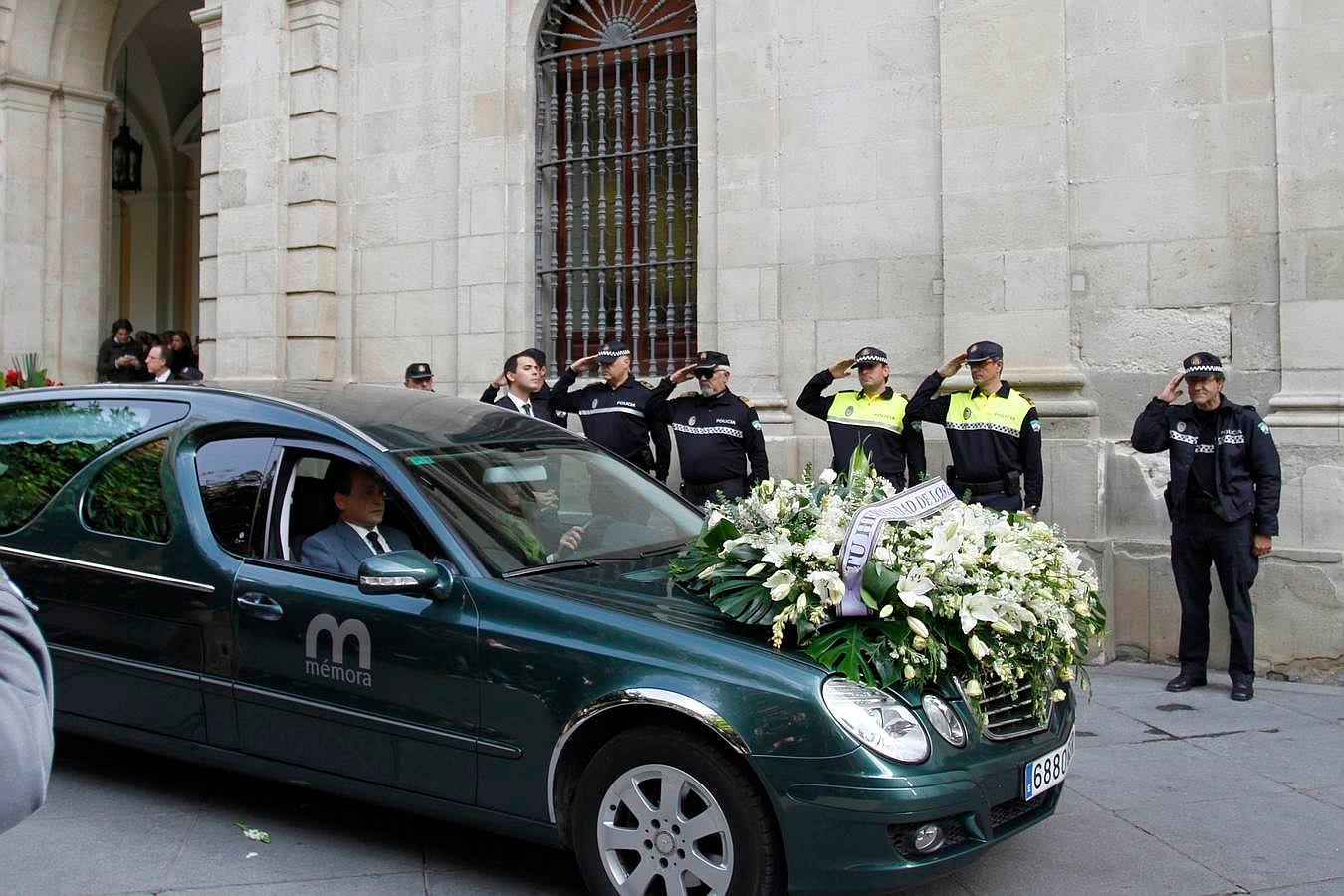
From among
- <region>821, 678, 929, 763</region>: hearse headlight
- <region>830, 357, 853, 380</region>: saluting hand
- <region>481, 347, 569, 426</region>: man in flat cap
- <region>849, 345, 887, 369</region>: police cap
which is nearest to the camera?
<region>821, 678, 929, 763</region>: hearse headlight

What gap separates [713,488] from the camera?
855cm

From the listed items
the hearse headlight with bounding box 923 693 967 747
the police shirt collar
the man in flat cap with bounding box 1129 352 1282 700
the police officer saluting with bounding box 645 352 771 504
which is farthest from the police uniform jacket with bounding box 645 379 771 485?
the hearse headlight with bounding box 923 693 967 747

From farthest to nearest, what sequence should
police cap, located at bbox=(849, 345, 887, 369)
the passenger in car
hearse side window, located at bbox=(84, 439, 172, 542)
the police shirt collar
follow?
police cap, located at bbox=(849, 345, 887, 369)
the police shirt collar
hearse side window, located at bbox=(84, 439, 172, 542)
the passenger in car

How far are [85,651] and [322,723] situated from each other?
1213 mm

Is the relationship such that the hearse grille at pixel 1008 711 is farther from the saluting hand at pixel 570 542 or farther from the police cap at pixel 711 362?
the police cap at pixel 711 362

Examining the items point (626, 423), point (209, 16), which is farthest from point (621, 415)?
point (209, 16)

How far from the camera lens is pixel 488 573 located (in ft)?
13.7

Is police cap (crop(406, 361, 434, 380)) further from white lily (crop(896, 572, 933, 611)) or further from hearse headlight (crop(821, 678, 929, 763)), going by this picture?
hearse headlight (crop(821, 678, 929, 763))

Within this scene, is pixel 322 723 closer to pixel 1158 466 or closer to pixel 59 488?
pixel 59 488

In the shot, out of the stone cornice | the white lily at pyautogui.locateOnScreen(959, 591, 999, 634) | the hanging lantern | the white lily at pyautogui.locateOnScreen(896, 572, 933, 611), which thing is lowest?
the white lily at pyautogui.locateOnScreen(959, 591, 999, 634)

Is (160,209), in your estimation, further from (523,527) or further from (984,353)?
(523,527)

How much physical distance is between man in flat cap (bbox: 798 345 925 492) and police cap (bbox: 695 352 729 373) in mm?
687

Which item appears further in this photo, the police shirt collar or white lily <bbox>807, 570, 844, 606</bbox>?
the police shirt collar

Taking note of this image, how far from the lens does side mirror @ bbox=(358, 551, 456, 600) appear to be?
159 inches
